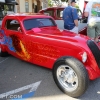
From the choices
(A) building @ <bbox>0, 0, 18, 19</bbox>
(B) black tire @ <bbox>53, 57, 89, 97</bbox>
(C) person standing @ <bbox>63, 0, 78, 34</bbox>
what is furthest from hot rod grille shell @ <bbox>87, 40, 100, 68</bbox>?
(A) building @ <bbox>0, 0, 18, 19</bbox>

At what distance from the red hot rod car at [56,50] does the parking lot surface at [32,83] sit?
0.25 m

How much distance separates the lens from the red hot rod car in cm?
324

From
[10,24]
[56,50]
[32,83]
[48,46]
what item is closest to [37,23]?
[10,24]

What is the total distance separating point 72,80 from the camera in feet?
10.9

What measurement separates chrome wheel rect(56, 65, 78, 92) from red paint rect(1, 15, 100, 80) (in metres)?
0.32

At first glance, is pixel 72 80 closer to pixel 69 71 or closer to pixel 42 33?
pixel 69 71

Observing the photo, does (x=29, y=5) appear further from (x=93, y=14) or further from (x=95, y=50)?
(x=95, y=50)

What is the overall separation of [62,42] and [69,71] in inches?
26.5

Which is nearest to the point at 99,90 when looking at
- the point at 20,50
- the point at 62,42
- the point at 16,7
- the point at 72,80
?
the point at 72,80

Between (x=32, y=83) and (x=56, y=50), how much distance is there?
2.98 feet

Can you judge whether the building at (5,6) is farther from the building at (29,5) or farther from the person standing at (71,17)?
the person standing at (71,17)

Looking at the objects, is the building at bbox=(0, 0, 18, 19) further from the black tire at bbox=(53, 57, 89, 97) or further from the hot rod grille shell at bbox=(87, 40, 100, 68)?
the black tire at bbox=(53, 57, 89, 97)

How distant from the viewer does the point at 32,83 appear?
12.7 feet

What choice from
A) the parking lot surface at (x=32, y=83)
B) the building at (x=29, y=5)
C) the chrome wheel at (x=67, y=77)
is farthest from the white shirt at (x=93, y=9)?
the building at (x=29, y=5)
